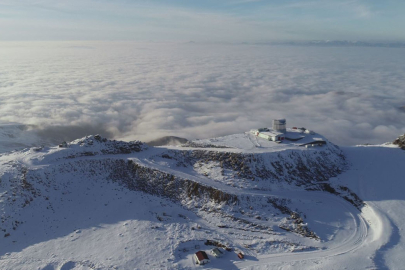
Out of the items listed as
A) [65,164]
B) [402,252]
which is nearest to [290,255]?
[402,252]

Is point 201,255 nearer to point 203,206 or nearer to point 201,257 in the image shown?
point 201,257

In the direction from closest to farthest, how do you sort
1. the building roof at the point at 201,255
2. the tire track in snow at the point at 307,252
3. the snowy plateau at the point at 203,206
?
the building roof at the point at 201,255
the tire track in snow at the point at 307,252
the snowy plateau at the point at 203,206

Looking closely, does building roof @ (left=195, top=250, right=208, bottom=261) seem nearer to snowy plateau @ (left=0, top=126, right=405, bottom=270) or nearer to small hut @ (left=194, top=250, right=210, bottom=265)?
small hut @ (left=194, top=250, right=210, bottom=265)

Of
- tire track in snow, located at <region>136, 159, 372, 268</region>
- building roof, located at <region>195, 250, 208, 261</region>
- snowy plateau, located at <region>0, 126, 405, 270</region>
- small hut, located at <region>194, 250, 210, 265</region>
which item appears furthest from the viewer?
snowy plateau, located at <region>0, 126, 405, 270</region>

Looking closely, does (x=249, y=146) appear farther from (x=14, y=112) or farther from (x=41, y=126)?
(x=14, y=112)

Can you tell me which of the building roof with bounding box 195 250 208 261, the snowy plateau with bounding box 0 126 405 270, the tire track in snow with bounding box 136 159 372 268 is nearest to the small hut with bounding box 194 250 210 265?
the building roof with bounding box 195 250 208 261

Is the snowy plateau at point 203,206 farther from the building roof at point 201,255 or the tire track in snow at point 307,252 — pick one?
the building roof at point 201,255

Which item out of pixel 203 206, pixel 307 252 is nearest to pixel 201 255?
pixel 203 206

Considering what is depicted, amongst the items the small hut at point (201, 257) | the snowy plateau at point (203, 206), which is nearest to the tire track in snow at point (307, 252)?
the snowy plateau at point (203, 206)

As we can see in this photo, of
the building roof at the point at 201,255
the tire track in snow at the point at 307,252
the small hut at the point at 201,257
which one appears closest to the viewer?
the small hut at the point at 201,257
